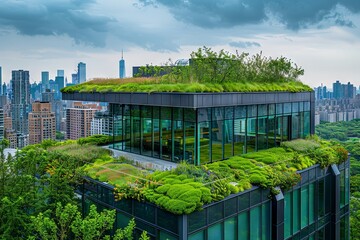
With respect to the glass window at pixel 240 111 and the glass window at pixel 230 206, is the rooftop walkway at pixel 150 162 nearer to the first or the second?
the glass window at pixel 230 206

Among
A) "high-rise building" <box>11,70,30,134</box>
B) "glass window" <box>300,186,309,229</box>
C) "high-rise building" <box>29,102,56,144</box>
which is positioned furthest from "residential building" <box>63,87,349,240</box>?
"high-rise building" <box>11,70,30,134</box>

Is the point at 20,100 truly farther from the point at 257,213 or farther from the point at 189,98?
the point at 257,213

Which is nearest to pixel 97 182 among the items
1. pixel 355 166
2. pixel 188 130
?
pixel 188 130

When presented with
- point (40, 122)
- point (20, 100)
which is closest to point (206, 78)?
point (40, 122)

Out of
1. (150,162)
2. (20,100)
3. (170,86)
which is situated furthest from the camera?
(20,100)

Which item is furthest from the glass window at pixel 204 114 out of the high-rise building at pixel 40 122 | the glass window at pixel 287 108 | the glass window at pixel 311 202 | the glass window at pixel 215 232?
the high-rise building at pixel 40 122

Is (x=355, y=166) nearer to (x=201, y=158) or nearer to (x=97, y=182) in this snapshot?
(x=201, y=158)
